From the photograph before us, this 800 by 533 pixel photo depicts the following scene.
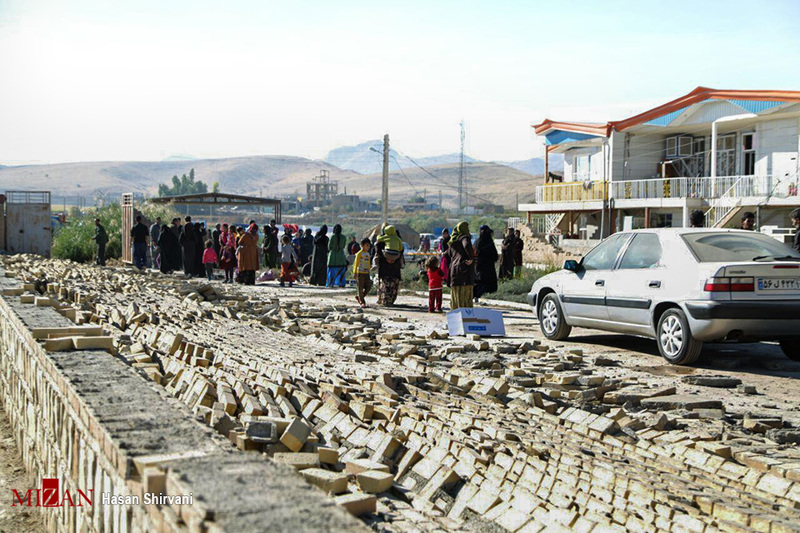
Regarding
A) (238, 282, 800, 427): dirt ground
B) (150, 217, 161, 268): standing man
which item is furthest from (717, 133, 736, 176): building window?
(238, 282, 800, 427): dirt ground

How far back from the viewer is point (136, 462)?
334cm

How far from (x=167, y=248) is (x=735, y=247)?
1753cm

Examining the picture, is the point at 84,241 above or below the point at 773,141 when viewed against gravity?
below

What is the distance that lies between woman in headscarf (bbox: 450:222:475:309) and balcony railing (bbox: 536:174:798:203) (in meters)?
17.2

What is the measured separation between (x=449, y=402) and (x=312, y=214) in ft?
429

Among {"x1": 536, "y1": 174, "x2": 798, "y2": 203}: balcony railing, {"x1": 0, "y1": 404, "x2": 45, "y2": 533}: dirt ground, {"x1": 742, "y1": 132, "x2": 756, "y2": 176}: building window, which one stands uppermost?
{"x1": 742, "y1": 132, "x2": 756, "y2": 176}: building window

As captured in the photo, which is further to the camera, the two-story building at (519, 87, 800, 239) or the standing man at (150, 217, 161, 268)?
the two-story building at (519, 87, 800, 239)

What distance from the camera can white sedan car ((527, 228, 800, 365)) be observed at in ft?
28.3

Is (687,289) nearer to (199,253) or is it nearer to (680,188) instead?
(199,253)

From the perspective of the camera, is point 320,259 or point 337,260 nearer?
point 337,260

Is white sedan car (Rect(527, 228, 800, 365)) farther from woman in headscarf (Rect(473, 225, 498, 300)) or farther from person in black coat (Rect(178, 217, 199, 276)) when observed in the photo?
person in black coat (Rect(178, 217, 199, 276))

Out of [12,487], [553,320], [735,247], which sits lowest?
[12,487]

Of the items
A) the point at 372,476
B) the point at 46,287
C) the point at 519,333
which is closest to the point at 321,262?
the point at 46,287

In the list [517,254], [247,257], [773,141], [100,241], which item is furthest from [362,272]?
[773,141]
